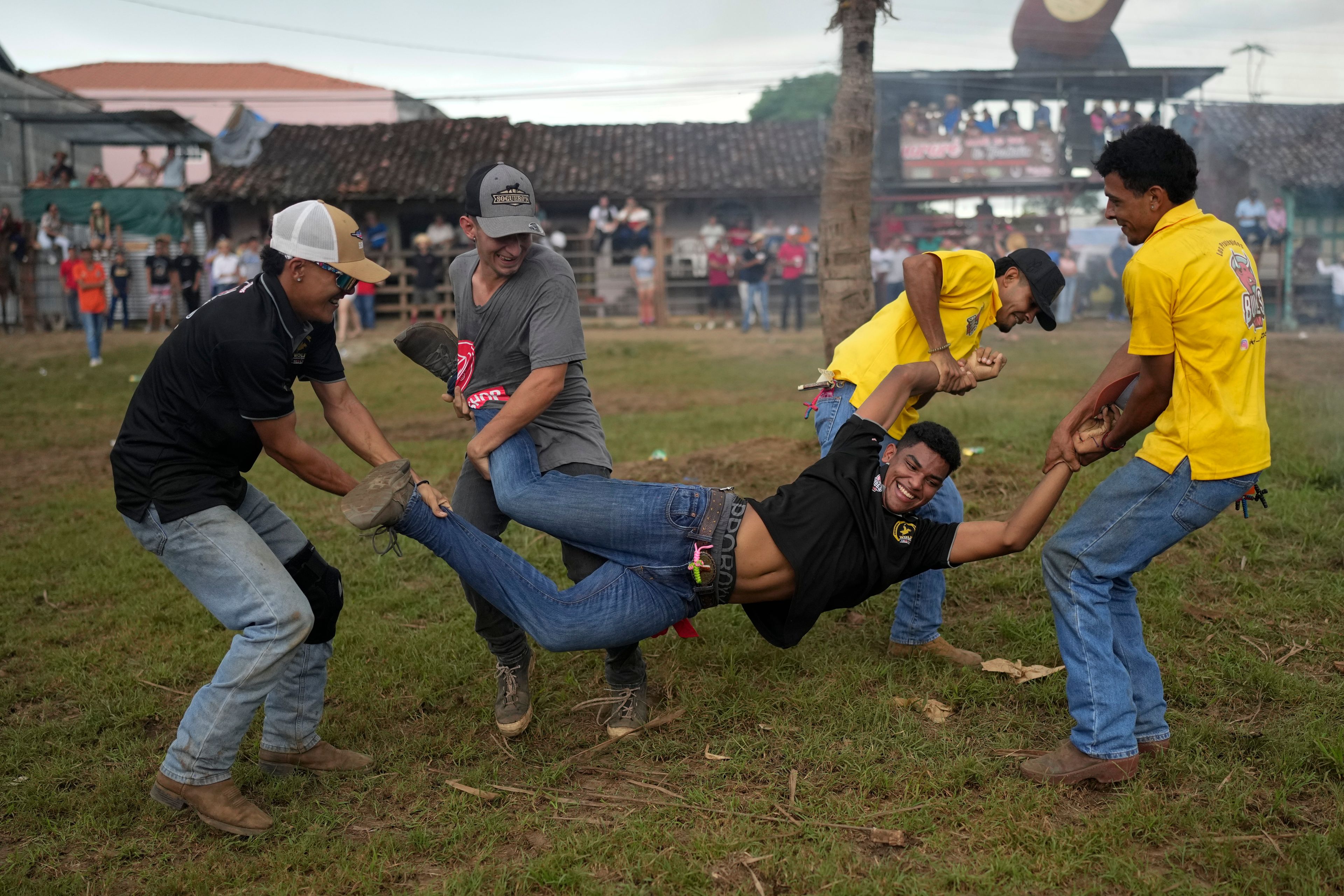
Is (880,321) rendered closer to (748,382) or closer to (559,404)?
(559,404)

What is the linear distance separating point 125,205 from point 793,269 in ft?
54.9

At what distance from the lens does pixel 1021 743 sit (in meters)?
4.22

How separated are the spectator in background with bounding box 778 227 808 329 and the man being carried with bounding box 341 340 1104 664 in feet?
60.4

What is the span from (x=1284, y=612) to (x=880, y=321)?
2.69 m

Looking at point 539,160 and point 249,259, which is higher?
point 539,160

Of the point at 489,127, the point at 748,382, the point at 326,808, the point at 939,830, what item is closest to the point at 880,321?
the point at 939,830

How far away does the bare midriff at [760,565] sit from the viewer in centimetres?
389

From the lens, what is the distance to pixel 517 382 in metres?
4.46

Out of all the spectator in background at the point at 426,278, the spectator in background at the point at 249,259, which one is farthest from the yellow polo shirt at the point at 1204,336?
the spectator in background at the point at 426,278

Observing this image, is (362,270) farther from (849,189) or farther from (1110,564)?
(849,189)

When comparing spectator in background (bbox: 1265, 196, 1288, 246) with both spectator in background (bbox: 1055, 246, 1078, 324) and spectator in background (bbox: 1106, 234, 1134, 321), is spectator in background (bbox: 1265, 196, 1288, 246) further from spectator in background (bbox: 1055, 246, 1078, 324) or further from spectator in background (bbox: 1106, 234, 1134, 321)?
spectator in background (bbox: 1055, 246, 1078, 324)

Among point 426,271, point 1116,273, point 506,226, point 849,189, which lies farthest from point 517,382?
point 1116,273

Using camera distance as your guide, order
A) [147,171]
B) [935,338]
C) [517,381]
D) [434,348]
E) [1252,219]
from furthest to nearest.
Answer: [147,171]
[1252,219]
[434,348]
[935,338]
[517,381]

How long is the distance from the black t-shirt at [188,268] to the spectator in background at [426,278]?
15.8 ft
